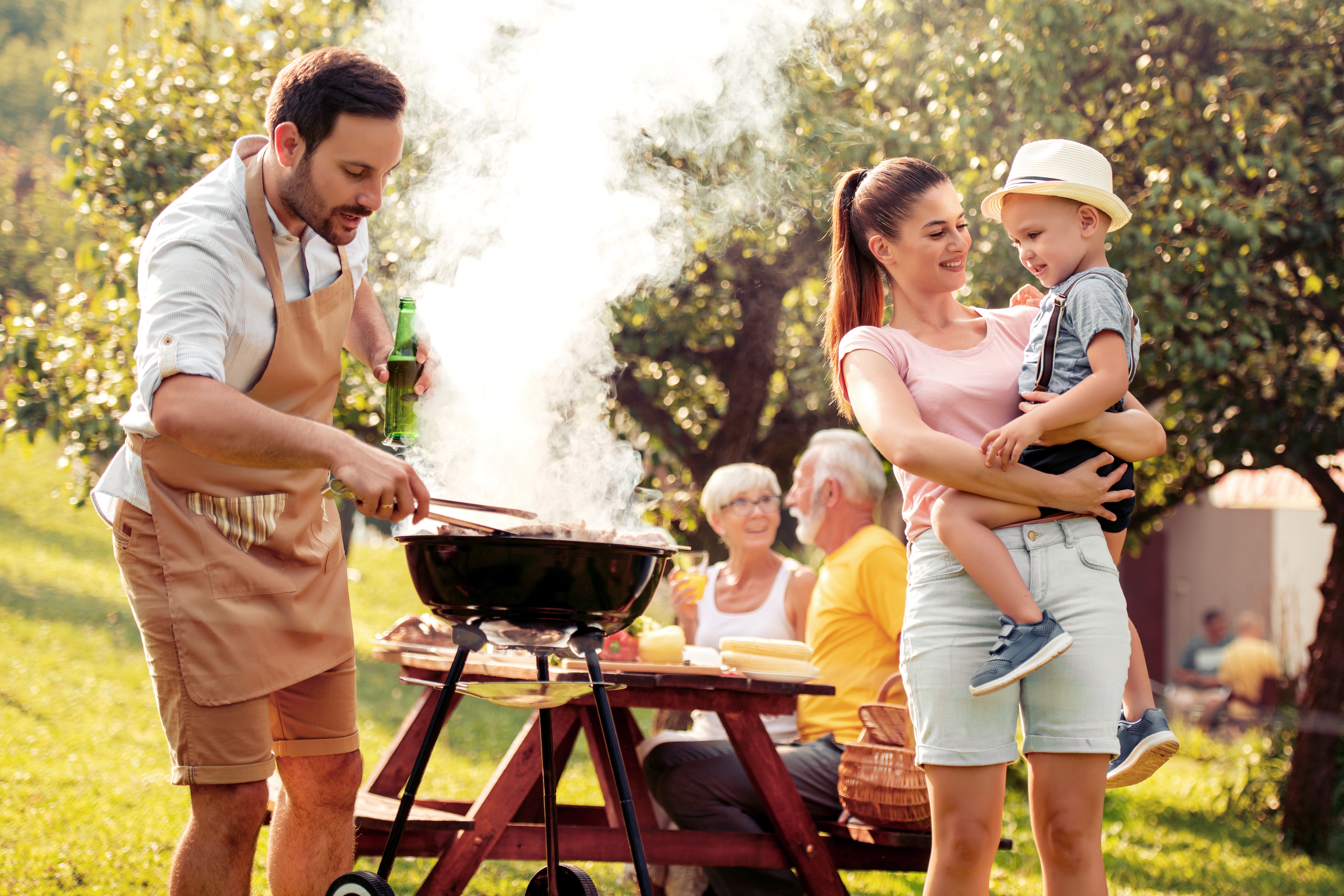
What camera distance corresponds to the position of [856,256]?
2.46m

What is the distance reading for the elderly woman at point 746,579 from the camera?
4148mm

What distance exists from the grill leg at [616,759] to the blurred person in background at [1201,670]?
8895 millimetres

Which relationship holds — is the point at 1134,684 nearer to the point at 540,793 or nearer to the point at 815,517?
the point at 815,517

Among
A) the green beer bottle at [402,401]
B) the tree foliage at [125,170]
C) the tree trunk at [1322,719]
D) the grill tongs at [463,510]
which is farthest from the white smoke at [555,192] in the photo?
the tree trunk at [1322,719]

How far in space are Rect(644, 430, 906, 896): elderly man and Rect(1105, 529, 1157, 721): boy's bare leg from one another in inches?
41.0

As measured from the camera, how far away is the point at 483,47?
4.02m

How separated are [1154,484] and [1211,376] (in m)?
1.52

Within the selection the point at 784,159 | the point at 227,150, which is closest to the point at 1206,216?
the point at 784,159

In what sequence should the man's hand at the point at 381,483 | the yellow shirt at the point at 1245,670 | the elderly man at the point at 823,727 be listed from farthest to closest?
the yellow shirt at the point at 1245,670 → the elderly man at the point at 823,727 → the man's hand at the point at 381,483

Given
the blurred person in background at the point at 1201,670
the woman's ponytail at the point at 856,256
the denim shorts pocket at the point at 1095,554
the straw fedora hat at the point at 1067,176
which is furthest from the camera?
the blurred person in background at the point at 1201,670

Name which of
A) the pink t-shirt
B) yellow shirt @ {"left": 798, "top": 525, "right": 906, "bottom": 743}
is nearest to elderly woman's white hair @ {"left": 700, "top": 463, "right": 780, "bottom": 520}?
yellow shirt @ {"left": 798, "top": 525, "right": 906, "bottom": 743}

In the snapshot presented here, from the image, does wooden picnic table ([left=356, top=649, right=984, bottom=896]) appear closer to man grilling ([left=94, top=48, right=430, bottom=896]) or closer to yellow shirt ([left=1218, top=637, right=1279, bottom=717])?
man grilling ([left=94, top=48, right=430, bottom=896])

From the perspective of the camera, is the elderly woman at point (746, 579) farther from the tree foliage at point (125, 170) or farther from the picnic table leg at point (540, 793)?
the tree foliage at point (125, 170)

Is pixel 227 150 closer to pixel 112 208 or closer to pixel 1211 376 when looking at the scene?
pixel 112 208
